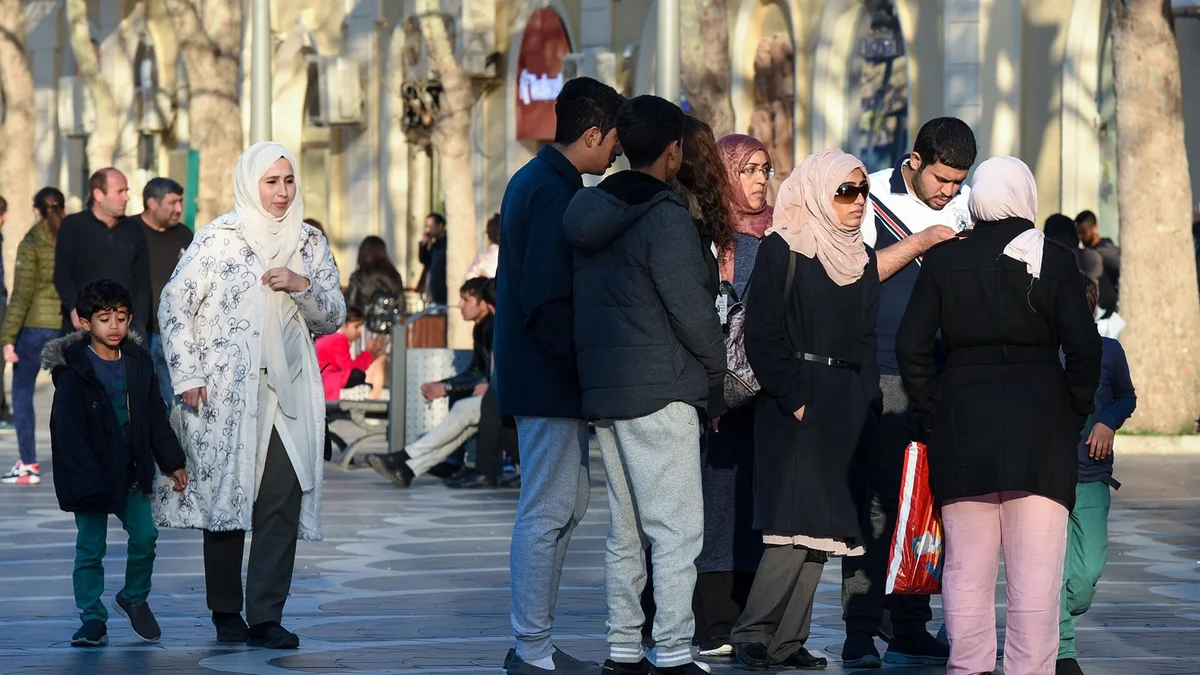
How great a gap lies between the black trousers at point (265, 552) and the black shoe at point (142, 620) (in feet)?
0.75

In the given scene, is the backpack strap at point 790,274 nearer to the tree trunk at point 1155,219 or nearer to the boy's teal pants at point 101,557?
the boy's teal pants at point 101,557

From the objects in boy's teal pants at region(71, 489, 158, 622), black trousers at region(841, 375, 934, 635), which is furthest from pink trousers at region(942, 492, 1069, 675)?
boy's teal pants at region(71, 489, 158, 622)

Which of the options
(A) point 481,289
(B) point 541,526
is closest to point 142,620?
(B) point 541,526

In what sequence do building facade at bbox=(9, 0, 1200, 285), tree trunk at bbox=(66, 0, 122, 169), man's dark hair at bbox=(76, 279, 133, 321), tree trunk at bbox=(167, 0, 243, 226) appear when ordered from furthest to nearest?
1. tree trunk at bbox=(66, 0, 122, 169)
2. tree trunk at bbox=(167, 0, 243, 226)
3. building facade at bbox=(9, 0, 1200, 285)
4. man's dark hair at bbox=(76, 279, 133, 321)

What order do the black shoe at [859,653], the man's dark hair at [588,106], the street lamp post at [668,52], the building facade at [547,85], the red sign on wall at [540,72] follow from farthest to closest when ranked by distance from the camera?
the red sign on wall at [540,72] → the building facade at [547,85] → the street lamp post at [668,52] → the black shoe at [859,653] → the man's dark hair at [588,106]

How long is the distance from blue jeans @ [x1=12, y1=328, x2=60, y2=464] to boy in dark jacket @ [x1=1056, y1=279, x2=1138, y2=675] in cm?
1017

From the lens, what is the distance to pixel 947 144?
8.63m

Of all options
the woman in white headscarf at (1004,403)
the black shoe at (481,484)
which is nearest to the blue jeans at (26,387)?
the black shoe at (481,484)

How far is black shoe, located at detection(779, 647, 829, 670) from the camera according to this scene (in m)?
8.50

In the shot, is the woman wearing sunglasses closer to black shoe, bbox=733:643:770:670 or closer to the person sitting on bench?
black shoe, bbox=733:643:770:670

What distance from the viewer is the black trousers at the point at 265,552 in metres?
9.10

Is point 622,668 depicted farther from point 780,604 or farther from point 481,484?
point 481,484

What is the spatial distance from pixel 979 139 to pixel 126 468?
1420cm

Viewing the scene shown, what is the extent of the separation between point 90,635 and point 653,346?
8.86ft
